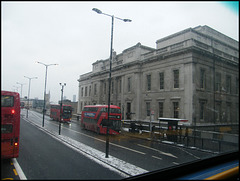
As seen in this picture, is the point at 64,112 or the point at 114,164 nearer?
the point at 114,164

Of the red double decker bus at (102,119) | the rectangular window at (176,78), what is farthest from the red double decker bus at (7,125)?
the rectangular window at (176,78)

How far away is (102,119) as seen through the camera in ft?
63.2

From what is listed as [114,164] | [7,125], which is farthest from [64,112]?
[7,125]

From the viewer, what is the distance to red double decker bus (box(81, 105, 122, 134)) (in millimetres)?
18688

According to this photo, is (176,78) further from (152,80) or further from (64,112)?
(64,112)

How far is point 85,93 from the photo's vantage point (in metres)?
25.4

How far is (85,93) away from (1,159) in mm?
24058

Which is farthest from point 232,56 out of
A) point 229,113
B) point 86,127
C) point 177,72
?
point 86,127

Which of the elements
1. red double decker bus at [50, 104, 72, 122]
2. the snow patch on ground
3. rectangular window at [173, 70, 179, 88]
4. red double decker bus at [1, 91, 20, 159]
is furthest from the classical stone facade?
red double decker bus at [1, 91, 20, 159]

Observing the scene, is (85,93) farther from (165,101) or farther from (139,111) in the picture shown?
(165,101)

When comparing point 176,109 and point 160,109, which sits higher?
point 176,109

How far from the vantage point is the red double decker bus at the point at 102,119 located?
18.7 metres

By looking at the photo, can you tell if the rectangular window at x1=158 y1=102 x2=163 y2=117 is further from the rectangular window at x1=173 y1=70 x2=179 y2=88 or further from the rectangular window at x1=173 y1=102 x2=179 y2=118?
the rectangular window at x1=173 y1=70 x2=179 y2=88

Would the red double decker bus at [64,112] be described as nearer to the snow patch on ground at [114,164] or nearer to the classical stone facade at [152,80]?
the classical stone facade at [152,80]
